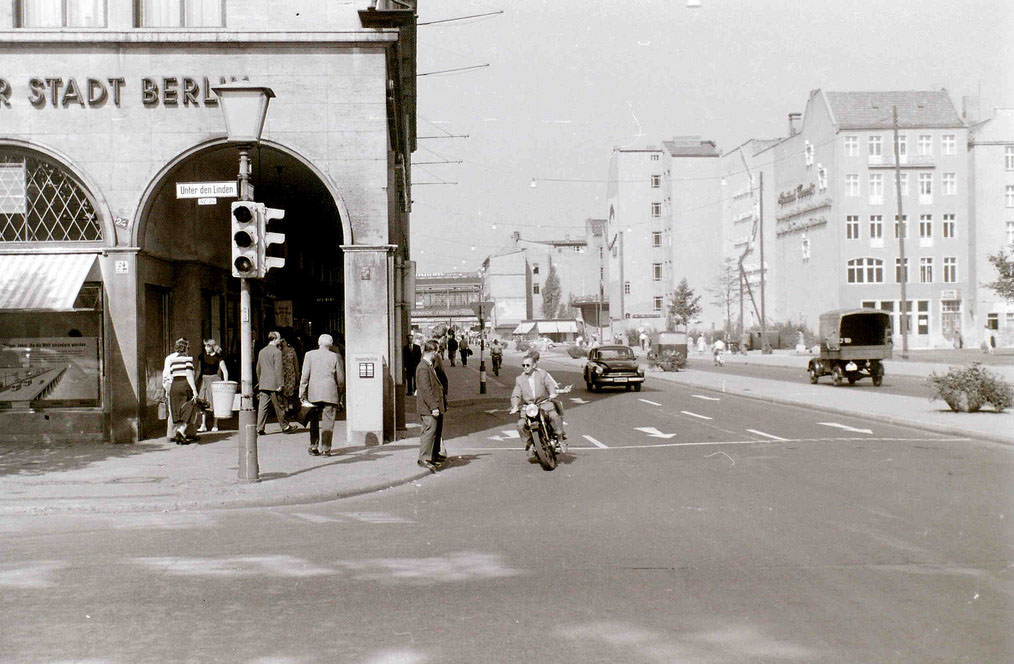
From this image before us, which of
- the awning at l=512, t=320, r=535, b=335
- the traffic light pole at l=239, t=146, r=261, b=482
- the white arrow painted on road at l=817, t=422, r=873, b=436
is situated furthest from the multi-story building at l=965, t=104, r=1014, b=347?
the traffic light pole at l=239, t=146, r=261, b=482

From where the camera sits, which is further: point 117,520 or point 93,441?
point 93,441

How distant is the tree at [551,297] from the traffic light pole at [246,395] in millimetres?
123502

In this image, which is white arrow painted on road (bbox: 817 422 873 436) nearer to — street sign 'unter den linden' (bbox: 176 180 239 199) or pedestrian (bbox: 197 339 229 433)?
pedestrian (bbox: 197 339 229 433)

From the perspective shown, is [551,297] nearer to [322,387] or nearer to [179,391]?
[179,391]

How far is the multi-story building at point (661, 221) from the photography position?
98312mm

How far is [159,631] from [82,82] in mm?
12876

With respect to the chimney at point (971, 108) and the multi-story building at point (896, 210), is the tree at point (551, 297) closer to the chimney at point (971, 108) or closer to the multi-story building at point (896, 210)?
the chimney at point (971, 108)

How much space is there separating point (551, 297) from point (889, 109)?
6837 cm

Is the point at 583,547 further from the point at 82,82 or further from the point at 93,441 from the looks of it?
the point at 82,82

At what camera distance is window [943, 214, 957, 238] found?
7194 cm

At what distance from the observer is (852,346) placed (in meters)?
32.7

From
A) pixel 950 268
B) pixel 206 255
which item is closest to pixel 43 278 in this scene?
pixel 206 255

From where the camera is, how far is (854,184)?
71.1 metres

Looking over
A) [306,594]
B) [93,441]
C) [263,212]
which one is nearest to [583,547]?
[306,594]
